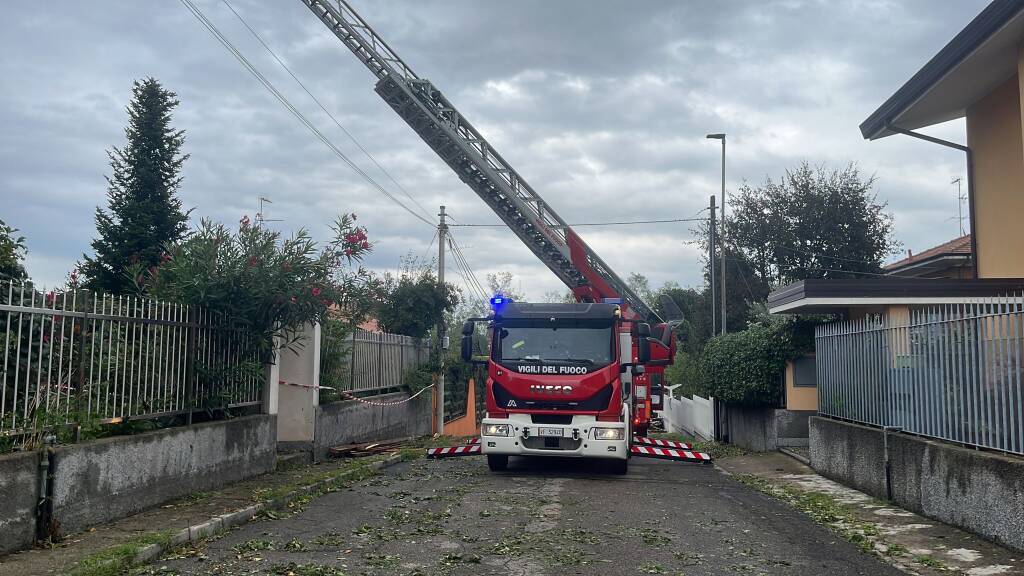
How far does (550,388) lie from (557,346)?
76 cm

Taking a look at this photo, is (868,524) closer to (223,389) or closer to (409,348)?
(223,389)

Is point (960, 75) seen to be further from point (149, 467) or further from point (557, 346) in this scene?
point (149, 467)

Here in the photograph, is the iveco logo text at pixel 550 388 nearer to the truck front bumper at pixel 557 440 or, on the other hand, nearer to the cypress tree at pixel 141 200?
the truck front bumper at pixel 557 440

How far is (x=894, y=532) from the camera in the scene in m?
8.26

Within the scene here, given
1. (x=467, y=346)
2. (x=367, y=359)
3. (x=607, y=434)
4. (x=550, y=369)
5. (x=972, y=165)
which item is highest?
(x=972, y=165)

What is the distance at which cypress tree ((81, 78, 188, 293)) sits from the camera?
26000 millimetres

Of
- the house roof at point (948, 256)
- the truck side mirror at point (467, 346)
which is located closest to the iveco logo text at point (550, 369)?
the truck side mirror at point (467, 346)

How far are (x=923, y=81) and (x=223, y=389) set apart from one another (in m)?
11.0

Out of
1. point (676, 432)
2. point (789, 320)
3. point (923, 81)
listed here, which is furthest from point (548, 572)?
point (676, 432)

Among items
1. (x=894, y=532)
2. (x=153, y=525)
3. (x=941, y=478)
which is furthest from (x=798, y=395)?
(x=153, y=525)

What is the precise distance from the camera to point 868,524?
28.5ft

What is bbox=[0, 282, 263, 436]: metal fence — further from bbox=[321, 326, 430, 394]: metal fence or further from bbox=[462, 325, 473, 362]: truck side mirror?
bbox=[321, 326, 430, 394]: metal fence

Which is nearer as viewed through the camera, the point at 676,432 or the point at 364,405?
the point at 364,405

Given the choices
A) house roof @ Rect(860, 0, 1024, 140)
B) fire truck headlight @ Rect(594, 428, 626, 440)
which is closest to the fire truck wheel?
fire truck headlight @ Rect(594, 428, 626, 440)
